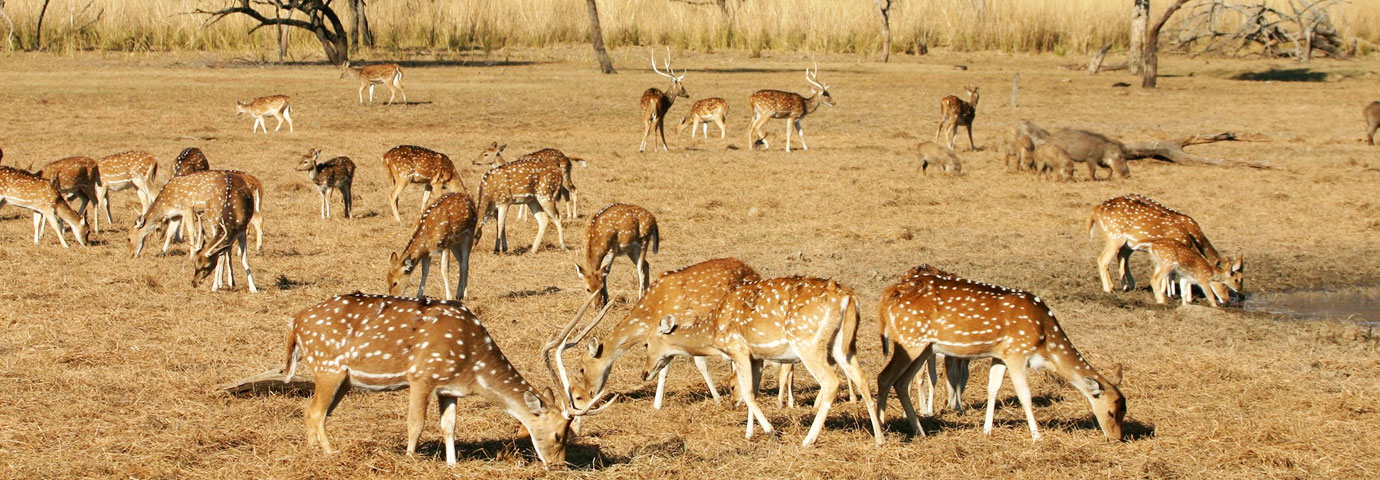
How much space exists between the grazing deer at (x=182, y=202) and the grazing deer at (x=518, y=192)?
283cm

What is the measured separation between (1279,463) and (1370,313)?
559 cm

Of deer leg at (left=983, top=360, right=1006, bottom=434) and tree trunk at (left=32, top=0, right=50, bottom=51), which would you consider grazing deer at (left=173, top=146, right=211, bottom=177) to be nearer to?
deer leg at (left=983, top=360, right=1006, bottom=434)

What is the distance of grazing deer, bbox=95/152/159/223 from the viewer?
608 inches

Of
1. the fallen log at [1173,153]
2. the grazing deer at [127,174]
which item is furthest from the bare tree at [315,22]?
the fallen log at [1173,153]

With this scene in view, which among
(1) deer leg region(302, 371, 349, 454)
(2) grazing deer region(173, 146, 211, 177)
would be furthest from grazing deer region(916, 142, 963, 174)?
(1) deer leg region(302, 371, 349, 454)

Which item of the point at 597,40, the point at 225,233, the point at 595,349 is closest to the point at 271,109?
the point at 597,40

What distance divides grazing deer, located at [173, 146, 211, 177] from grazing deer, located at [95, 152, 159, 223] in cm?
31

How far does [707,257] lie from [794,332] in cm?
649

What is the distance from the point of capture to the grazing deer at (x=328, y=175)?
16.0m

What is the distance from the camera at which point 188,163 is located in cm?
1547

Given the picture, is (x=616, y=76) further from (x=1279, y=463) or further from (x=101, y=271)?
(x=1279, y=463)

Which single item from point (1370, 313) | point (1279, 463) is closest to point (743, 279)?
point (1279, 463)

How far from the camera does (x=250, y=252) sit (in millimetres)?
14000

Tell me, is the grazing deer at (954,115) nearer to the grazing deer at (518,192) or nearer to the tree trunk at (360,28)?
the grazing deer at (518,192)
